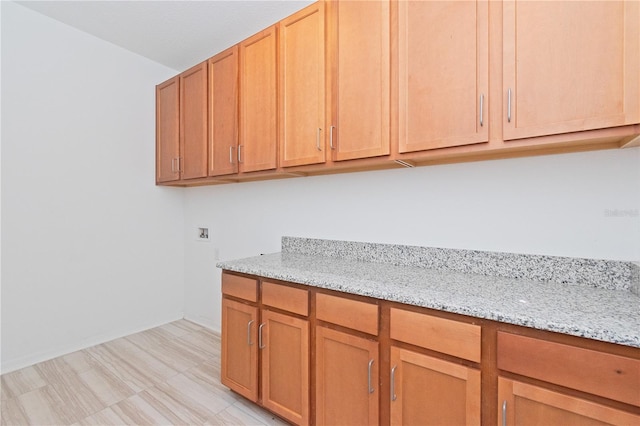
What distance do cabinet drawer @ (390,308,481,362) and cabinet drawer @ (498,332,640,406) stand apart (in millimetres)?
87

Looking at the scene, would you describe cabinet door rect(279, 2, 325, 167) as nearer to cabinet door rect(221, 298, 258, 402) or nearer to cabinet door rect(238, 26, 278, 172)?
cabinet door rect(238, 26, 278, 172)

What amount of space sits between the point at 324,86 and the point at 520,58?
0.95 m

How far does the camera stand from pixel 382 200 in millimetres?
1914

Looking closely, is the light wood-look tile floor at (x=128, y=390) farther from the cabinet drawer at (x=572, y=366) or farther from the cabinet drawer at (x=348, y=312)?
the cabinet drawer at (x=572, y=366)

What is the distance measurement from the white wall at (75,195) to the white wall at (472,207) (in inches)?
40.6

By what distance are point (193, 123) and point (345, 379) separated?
7.46ft

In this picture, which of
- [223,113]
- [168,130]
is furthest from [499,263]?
[168,130]

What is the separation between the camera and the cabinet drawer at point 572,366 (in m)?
0.85

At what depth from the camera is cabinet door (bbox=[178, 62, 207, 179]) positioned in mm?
2426

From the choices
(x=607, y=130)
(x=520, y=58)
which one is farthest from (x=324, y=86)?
(x=607, y=130)

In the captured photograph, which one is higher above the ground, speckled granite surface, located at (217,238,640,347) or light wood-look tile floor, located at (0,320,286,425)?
speckled granite surface, located at (217,238,640,347)

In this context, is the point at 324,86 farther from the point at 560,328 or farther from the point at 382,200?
the point at 560,328

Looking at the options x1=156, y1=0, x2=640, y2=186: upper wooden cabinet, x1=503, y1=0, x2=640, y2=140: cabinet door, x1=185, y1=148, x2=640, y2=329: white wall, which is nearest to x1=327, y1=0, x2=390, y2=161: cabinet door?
x1=156, y1=0, x2=640, y2=186: upper wooden cabinet

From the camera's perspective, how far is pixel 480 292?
123 cm
